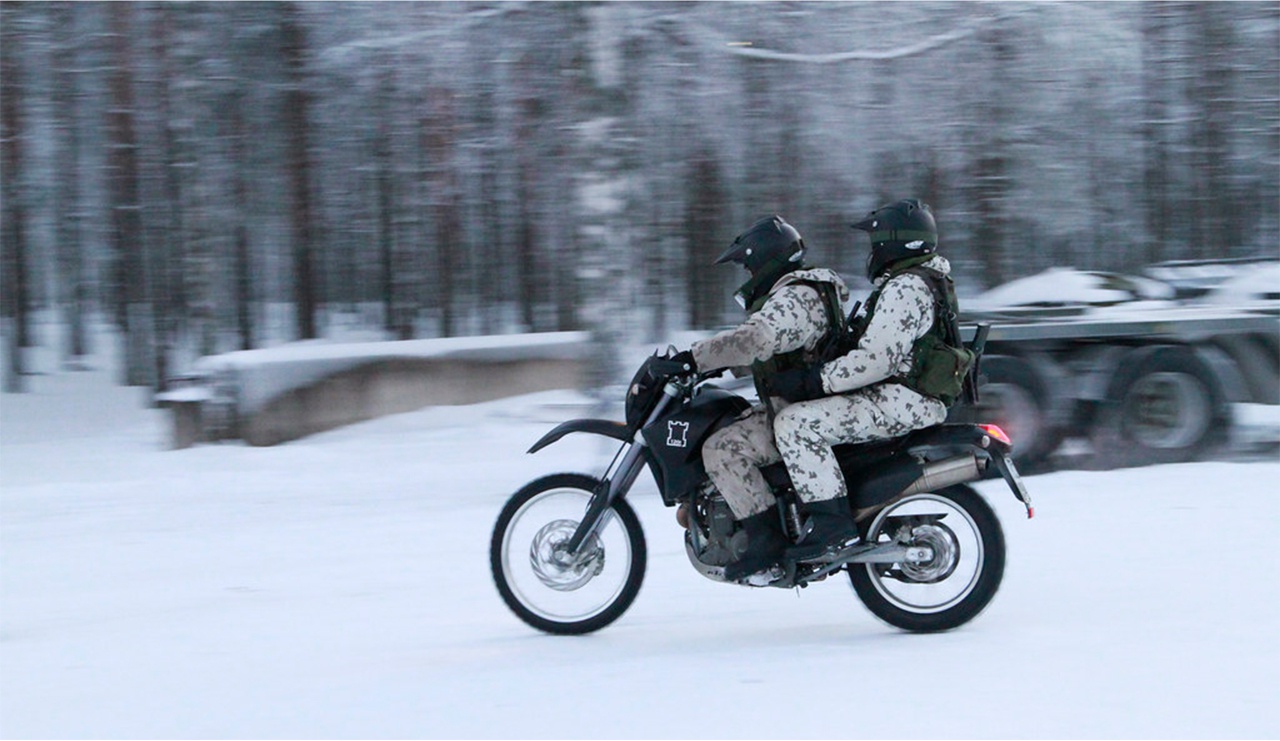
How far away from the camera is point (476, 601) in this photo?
6422 mm

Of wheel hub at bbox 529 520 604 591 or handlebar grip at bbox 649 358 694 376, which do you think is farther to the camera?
wheel hub at bbox 529 520 604 591

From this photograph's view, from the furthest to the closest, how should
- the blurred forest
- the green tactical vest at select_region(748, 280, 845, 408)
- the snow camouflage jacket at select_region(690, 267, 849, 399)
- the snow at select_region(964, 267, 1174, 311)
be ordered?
the blurred forest → the snow at select_region(964, 267, 1174, 311) → the green tactical vest at select_region(748, 280, 845, 408) → the snow camouflage jacket at select_region(690, 267, 849, 399)

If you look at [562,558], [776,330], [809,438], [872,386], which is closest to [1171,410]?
[872,386]

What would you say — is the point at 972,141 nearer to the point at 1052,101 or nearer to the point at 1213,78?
the point at 1052,101

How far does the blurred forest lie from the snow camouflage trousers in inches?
245

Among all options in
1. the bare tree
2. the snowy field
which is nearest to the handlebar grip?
the snowy field

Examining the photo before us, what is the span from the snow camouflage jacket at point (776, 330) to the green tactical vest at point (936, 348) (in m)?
0.09

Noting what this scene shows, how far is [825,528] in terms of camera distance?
5438 mm

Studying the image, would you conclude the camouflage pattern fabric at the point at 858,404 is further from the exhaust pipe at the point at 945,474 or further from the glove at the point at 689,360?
the glove at the point at 689,360

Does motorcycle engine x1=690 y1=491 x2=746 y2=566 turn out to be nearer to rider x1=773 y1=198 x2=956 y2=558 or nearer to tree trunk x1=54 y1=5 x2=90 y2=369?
rider x1=773 y1=198 x2=956 y2=558

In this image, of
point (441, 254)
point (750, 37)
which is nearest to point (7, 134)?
point (441, 254)

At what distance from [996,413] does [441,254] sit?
24.8 ft

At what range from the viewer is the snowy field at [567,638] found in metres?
4.52

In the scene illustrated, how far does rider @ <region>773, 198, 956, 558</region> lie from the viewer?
543 cm
